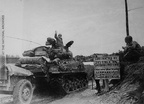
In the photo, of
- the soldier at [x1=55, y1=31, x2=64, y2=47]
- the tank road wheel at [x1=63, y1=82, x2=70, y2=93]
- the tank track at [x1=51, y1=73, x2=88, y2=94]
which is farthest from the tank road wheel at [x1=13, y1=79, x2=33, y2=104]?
the soldier at [x1=55, y1=31, x2=64, y2=47]

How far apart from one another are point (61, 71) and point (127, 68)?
380 centimetres

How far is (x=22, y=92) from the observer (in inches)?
321

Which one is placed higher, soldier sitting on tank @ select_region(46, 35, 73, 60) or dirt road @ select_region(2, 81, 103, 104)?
soldier sitting on tank @ select_region(46, 35, 73, 60)

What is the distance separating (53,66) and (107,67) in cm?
309

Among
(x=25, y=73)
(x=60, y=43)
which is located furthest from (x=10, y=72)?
(x=60, y=43)

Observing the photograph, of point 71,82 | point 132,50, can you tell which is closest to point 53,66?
point 71,82

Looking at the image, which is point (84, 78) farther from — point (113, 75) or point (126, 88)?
point (126, 88)

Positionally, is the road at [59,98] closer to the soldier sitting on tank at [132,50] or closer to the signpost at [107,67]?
the signpost at [107,67]

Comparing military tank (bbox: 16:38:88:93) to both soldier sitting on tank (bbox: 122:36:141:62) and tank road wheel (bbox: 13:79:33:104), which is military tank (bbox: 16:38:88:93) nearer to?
tank road wheel (bbox: 13:79:33:104)

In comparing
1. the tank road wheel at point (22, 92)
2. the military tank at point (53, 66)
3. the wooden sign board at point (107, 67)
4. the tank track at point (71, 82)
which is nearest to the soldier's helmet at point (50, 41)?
the military tank at point (53, 66)

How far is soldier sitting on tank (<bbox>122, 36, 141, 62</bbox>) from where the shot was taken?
852 cm

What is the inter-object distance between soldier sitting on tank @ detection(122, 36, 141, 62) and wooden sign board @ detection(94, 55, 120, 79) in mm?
506

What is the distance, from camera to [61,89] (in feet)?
37.9

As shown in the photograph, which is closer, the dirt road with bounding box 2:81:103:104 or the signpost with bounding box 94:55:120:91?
the signpost with bounding box 94:55:120:91
